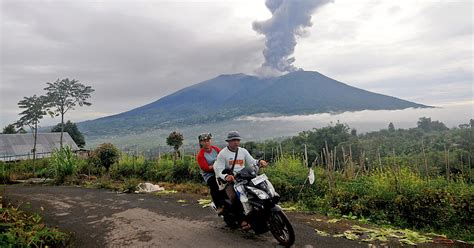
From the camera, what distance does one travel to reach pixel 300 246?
4.41m

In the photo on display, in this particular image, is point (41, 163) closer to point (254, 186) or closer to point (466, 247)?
point (254, 186)

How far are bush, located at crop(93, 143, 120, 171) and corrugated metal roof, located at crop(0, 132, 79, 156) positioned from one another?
19.7 metres

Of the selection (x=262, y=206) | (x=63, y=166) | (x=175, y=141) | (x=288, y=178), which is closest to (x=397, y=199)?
(x=288, y=178)

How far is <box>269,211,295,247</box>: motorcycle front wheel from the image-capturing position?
4.23 m

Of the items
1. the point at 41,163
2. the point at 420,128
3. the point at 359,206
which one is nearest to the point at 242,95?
the point at 420,128

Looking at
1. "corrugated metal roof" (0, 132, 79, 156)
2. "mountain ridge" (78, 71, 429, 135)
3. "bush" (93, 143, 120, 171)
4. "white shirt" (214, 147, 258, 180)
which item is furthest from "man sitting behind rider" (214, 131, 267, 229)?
"mountain ridge" (78, 71, 429, 135)

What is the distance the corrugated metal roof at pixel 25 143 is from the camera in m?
29.9

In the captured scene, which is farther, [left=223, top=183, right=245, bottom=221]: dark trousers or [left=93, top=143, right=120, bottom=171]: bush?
[left=93, top=143, right=120, bottom=171]: bush

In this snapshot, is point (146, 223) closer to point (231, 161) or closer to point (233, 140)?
point (231, 161)

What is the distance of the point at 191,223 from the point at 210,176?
0.97 meters

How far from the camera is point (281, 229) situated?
4.40 meters

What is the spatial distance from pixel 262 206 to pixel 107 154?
384 inches

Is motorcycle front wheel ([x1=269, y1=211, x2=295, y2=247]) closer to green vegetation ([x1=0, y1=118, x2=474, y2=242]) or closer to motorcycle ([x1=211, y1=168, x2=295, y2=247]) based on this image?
motorcycle ([x1=211, y1=168, x2=295, y2=247])

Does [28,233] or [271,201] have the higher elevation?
[271,201]
